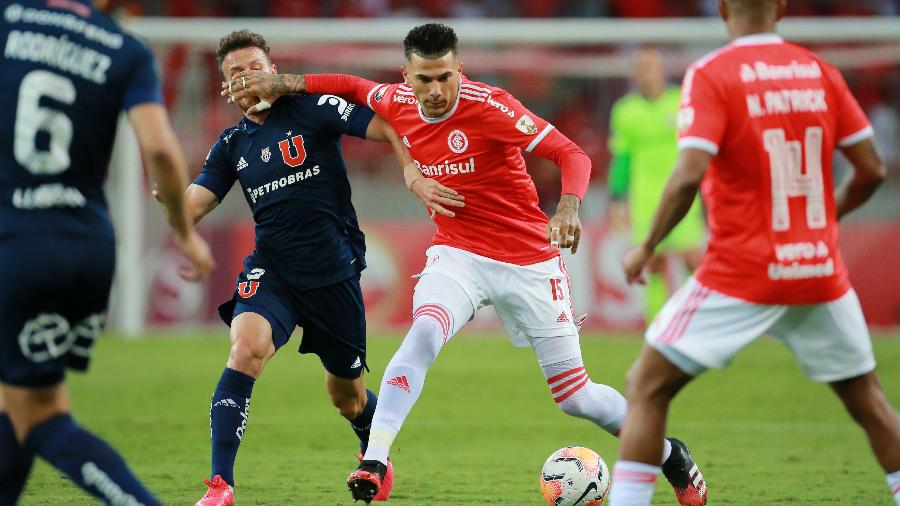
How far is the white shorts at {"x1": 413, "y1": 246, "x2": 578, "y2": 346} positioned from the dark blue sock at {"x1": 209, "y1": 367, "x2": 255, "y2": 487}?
0.96m

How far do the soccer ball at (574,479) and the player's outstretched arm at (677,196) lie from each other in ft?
5.90

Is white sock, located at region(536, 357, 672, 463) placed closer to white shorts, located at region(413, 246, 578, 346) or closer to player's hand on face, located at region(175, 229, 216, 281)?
white shorts, located at region(413, 246, 578, 346)

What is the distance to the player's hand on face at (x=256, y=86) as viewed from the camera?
6438mm

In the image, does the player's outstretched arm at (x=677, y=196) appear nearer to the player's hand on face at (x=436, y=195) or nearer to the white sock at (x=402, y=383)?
the white sock at (x=402, y=383)

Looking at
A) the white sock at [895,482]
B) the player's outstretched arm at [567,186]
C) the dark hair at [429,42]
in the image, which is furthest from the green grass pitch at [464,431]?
the dark hair at [429,42]

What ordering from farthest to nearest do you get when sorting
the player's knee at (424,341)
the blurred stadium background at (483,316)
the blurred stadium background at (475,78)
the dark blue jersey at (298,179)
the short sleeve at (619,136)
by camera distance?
the blurred stadium background at (475,78) < the short sleeve at (619,136) < the blurred stadium background at (483,316) < the dark blue jersey at (298,179) < the player's knee at (424,341)

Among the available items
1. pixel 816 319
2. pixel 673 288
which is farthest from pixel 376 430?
pixel 673 288

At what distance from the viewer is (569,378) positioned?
6.16 metres

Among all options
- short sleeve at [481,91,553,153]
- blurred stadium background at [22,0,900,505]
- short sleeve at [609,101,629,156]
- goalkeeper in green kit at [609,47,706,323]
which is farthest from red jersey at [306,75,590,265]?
short sleeve at [609,101,629,156]

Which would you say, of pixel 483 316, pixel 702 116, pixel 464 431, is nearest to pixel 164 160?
pixel 702 116

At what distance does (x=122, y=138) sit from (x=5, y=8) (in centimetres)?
1243

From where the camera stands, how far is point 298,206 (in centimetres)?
654

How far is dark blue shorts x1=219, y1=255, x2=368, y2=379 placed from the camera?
253 inches

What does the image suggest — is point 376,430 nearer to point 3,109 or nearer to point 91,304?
point 91,304
